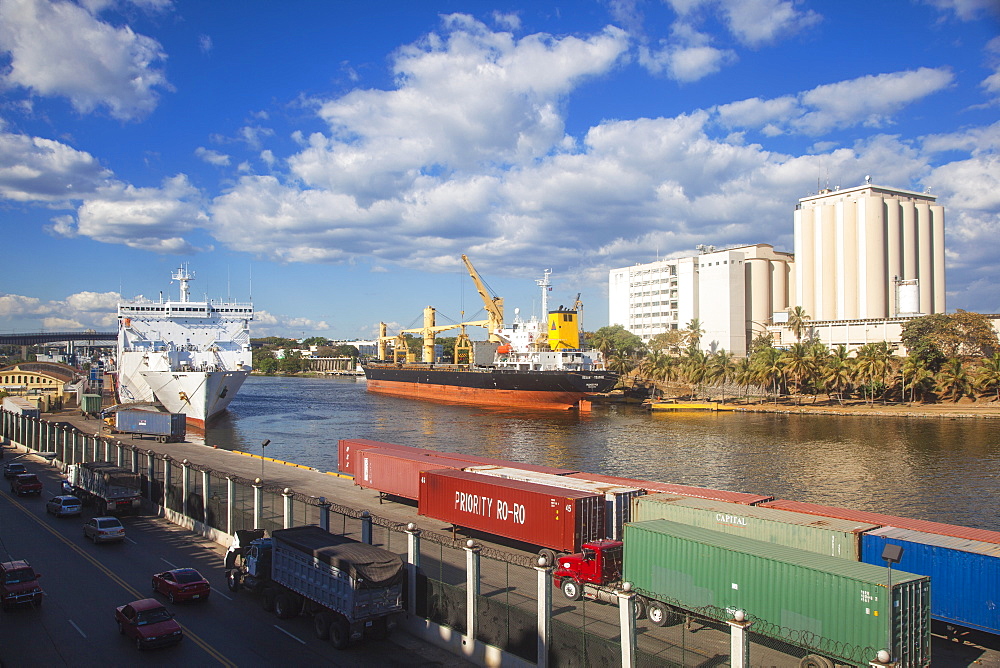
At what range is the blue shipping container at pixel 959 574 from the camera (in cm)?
1382

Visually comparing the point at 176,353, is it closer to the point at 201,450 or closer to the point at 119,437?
the point at 119,437

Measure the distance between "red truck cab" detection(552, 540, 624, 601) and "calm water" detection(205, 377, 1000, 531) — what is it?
19903mm

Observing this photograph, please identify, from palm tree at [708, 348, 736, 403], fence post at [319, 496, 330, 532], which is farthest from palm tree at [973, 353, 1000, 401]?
fence post at [319, 496, 330, 532]

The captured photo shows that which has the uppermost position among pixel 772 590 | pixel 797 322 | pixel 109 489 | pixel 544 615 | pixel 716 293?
pixel 716 293

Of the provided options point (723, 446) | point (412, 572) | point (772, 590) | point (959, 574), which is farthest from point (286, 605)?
point (723, 446)

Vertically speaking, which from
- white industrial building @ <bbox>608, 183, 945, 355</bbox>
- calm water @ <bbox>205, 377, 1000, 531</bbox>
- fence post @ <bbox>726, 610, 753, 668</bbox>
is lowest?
calm water @ <bbox>205, 377, 1000, 531</bbox>

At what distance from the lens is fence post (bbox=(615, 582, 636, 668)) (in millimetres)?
11195

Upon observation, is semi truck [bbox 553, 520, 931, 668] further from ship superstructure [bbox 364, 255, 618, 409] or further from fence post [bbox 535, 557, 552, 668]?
ship superstructure [bbox 364, 255, 618, 409]

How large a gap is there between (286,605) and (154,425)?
38.2 meters

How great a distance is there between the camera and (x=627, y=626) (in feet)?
36.9

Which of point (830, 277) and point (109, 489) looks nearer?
point (109, 489)

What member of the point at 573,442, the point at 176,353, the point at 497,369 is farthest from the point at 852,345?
the point at 176,353

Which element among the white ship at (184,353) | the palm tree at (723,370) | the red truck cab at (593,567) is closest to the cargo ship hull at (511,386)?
the palm tree at (723,370)

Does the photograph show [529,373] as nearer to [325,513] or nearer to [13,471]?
[13,471]
